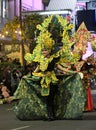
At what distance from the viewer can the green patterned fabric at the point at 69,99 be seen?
40.0ft

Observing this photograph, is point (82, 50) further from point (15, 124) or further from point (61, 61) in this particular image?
point (15, 124)

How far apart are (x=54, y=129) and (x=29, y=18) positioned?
910 inches

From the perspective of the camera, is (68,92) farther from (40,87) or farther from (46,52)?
(46,52)

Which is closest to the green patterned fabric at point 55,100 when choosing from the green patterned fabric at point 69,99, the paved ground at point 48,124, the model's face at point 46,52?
the green patterned fabric at point 69,99

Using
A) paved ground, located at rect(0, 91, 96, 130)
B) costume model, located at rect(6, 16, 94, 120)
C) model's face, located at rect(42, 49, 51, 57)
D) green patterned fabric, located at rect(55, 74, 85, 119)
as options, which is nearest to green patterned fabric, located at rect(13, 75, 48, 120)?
costume model, located at rect(6, 16, 94, 120)

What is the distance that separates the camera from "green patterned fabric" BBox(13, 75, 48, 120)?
12.1 m

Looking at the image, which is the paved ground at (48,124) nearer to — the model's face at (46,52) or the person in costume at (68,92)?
the person in costume at (68,92)

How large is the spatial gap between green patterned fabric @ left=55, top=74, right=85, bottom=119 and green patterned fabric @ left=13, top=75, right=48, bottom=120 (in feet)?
1.26

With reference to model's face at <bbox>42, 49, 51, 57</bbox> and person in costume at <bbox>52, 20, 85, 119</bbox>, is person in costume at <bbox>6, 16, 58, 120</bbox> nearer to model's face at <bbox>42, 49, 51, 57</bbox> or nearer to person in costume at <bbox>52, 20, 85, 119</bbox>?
model's face at <bbox>42, 49, 51, 57</bbox>

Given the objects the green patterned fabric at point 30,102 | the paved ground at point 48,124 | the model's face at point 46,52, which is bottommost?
the paved ground at point 48,124

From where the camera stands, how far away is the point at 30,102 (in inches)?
482

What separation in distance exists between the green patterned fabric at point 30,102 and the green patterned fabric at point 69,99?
38 centimetres

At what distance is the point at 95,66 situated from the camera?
1437cm

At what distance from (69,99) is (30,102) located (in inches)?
35.6
